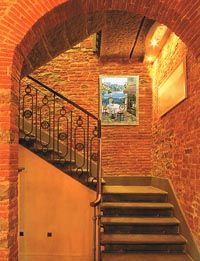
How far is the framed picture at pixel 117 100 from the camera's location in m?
7.29

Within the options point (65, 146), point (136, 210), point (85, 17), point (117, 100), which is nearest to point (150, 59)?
point (117, 100)

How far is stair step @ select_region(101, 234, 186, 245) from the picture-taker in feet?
14.9

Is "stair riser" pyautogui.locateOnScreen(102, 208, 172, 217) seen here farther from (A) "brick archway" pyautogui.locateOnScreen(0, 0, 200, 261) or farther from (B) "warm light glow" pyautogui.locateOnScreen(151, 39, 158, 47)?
(B) "warm light glow" pyautogui.locateOnScreen(151, 39, 158, 47)

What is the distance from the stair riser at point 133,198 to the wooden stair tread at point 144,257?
47.8 inches

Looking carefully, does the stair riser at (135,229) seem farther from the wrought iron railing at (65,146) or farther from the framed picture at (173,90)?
the framed picture at (173,90)

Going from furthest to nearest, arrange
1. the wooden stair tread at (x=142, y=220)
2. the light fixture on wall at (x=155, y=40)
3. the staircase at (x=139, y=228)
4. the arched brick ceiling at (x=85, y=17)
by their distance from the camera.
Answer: the light fixture on wall at (x=155, y=40) < the wooden stair tread at (x=142, y=220) < the staircase at (x=139, y=228) < the arched brick ceiling at (x=85, y=17)

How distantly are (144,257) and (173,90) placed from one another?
266 cm

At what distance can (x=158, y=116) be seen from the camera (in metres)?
6.59

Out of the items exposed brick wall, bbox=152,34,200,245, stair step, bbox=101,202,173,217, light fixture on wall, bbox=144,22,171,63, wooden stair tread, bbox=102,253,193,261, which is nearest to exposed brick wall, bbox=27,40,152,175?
light fixture on wall, bbox=144,22,171,63

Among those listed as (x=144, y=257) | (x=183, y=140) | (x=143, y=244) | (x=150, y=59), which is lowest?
(x=144, y=257)

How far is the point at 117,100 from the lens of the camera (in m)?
7.29

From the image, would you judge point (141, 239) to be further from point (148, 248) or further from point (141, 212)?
point (141, 212)

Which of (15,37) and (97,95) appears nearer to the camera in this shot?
(15,37)

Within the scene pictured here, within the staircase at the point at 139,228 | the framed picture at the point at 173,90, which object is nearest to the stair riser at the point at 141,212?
the staircase at the point at 139,228
